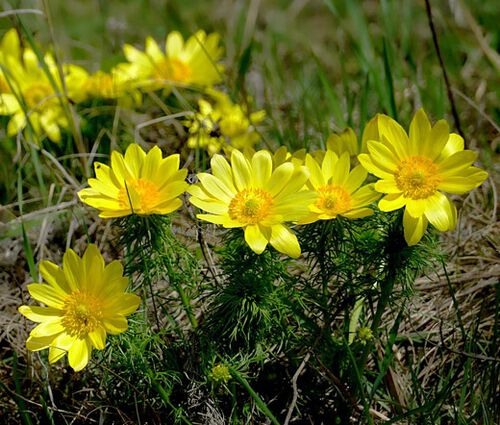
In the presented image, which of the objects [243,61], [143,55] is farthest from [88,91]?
[243,61]

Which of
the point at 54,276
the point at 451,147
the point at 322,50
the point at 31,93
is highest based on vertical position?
the point at 322,50

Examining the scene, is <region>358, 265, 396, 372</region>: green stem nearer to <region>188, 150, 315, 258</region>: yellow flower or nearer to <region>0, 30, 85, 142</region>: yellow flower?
<region>188, 150, 315, 258</region>: yellow flower

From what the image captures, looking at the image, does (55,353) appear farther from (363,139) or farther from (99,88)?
(99,88)

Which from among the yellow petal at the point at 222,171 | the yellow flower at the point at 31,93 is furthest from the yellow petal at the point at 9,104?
the yellow petal at the point at 222,171

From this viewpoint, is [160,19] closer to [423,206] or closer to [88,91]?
[88,91]

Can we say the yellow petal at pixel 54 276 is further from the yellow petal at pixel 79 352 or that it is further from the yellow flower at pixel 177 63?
the yellow flower at pixel 177 63

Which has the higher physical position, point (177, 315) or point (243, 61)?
point (243, 61)

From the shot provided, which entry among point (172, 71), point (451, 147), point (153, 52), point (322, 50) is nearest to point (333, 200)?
point (451, 147)
